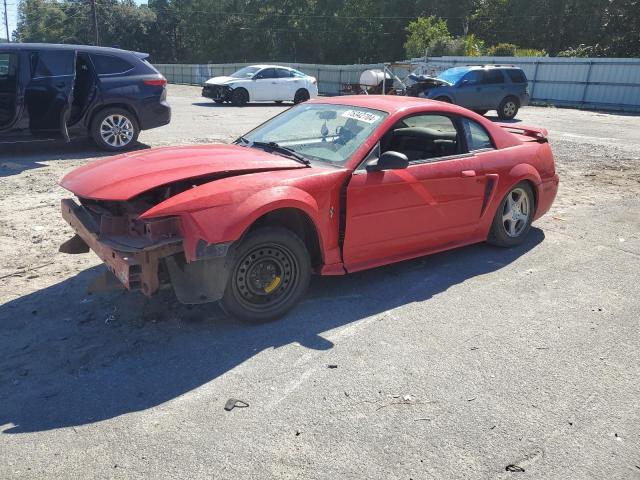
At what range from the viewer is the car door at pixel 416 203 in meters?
4.30

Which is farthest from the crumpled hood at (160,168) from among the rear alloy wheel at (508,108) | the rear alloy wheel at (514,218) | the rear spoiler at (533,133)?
the rear alloy wheel at (508,108)

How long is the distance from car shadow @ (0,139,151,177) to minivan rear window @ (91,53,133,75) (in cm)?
137

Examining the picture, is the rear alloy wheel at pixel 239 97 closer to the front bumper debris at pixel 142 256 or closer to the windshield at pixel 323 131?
the windshield at pixel 323 131

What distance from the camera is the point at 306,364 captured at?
351cm

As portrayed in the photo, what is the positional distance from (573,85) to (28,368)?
27.7 m

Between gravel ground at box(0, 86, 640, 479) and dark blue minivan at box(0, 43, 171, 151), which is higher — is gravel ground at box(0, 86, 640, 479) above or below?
below

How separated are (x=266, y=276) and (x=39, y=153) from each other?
7573 millimetres

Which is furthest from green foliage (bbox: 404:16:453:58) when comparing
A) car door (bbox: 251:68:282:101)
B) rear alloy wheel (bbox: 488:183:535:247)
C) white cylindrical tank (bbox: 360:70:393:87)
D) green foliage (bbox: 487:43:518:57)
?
rear alloy wheel (bbox: 488:183:535:247)

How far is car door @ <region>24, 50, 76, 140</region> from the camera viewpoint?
8781mm

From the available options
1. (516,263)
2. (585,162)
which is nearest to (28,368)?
(516,263)

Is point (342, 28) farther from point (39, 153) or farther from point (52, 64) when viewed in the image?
point (52, 64)

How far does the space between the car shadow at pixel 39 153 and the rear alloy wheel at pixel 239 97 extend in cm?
1072

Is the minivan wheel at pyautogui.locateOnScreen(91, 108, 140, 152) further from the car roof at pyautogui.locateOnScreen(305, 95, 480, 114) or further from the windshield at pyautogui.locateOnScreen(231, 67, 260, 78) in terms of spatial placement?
the windshield at pyautogui.locateOnScreen(231, 67, 260, 78)

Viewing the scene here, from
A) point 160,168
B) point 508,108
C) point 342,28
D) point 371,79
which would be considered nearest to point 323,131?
point 160,168
